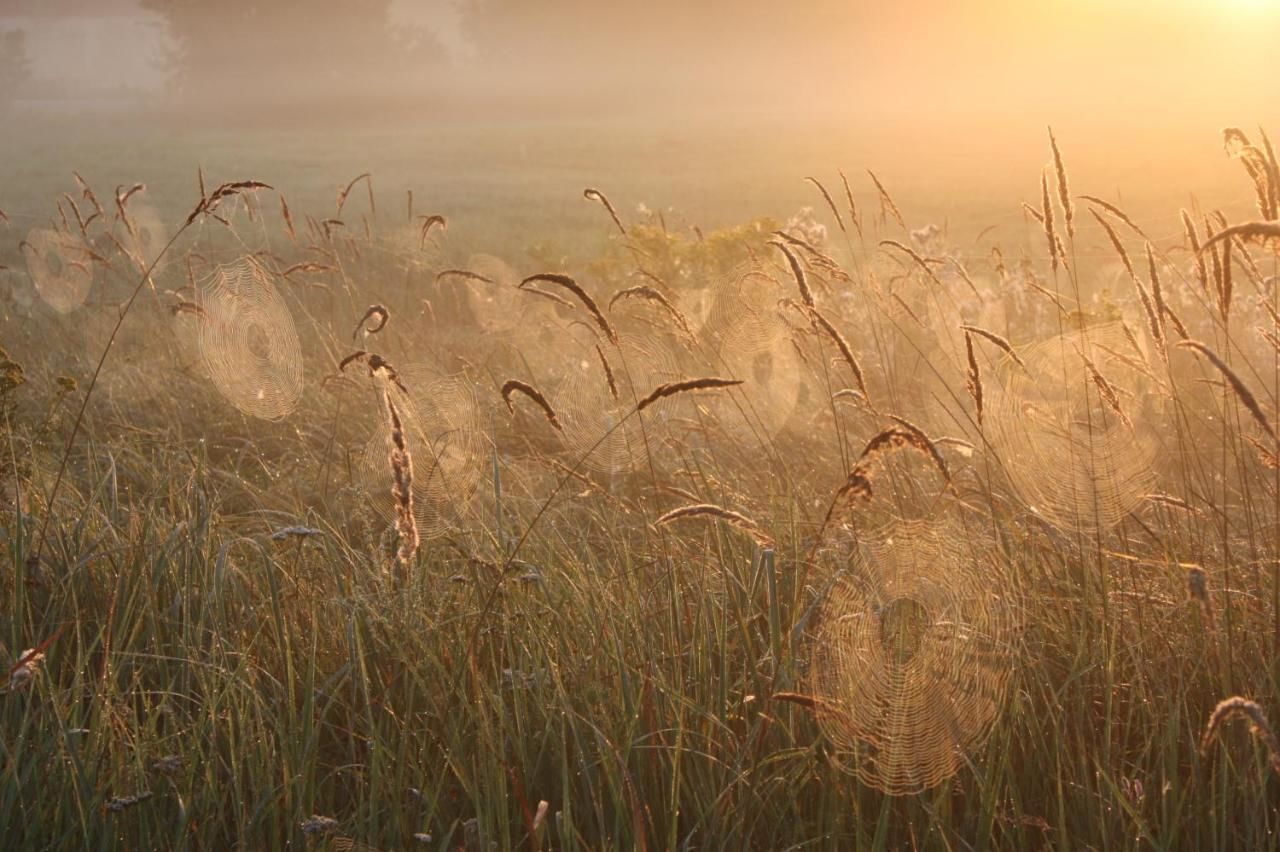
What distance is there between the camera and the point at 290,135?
4734cm

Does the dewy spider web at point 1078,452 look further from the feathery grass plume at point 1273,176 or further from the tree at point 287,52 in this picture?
the tree at point 287,52

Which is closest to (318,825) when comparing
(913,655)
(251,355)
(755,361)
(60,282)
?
(913,655)

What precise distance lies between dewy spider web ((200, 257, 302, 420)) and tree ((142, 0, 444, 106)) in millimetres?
62686

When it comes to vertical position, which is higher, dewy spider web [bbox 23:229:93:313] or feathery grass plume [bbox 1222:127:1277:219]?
feathery grass plume [bbox 1222:127:1277:219]

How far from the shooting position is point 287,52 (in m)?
66.2

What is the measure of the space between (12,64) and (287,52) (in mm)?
31308

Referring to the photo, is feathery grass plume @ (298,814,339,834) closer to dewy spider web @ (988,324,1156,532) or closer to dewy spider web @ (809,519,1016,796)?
dewy spider web @ (809,519,1016,796)

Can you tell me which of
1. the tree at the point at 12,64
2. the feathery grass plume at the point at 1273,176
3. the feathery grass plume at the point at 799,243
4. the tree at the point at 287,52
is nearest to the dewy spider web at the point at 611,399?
the feathery grass plume at the point at 799,243

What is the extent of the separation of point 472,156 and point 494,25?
129ft

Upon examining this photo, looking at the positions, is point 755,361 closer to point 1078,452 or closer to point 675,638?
point 1078,452

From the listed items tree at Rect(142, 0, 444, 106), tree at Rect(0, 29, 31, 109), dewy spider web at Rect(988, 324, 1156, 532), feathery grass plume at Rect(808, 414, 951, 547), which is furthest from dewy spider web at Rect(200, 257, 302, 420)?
tree at Rect(0, 29, 31, 109)

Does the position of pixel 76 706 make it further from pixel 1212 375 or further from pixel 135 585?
pixel 1212 375

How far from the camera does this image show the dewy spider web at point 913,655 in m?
1.93

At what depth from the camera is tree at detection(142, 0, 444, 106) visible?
6331 centimetres
